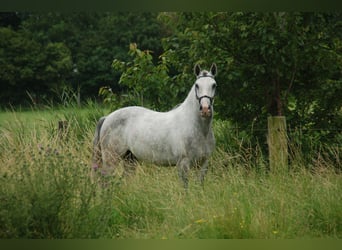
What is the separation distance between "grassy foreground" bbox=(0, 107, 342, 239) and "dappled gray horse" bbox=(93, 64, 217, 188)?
0.34 m

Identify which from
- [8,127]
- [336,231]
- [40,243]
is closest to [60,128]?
[8,127]

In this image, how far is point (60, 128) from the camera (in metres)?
7.72

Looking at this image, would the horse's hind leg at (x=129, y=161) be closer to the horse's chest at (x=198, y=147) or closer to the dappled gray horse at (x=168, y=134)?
the dappled gray horse at (x=168, y=134)

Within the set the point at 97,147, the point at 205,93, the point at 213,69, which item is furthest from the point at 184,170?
the point at 97,147

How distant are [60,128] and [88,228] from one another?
12.1 ft

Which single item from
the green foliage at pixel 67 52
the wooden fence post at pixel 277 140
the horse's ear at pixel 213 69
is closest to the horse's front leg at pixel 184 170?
the horse's ear at pixel 213 69

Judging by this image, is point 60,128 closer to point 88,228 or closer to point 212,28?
point 212,28

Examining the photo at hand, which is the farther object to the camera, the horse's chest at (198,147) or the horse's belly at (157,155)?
the horse's belly at (157,155)

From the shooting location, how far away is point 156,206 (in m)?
5.03

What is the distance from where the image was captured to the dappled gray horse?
219 inches

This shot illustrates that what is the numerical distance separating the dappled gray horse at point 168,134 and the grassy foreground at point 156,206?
1.13 feet

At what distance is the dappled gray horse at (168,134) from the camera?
555cm

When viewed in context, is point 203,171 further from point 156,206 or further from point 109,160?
point 109,160

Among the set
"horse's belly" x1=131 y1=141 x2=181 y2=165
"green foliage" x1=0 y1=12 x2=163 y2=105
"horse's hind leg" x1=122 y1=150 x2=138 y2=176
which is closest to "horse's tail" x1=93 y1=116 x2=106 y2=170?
"horse's hind leg" x1=122 y1=150 x2=138 y2=176
